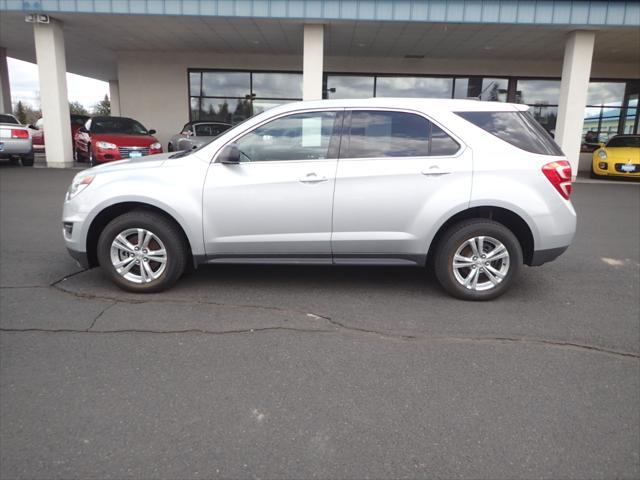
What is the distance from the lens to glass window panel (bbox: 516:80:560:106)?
19.4m

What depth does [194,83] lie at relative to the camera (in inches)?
781

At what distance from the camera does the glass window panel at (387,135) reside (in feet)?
15.0

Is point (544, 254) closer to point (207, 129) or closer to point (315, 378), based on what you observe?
point (315, 378)

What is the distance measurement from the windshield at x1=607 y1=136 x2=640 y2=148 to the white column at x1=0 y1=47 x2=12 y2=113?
2321 cm

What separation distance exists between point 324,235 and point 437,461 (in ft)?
7.97

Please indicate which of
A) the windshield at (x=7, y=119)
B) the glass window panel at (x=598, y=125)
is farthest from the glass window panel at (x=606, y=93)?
the windshield at (x=7, y=119)

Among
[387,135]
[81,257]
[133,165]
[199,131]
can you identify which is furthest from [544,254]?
[199,131]

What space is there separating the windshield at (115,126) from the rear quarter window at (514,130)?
41.3 ft

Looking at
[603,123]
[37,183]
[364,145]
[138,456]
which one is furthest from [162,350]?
[603,123]

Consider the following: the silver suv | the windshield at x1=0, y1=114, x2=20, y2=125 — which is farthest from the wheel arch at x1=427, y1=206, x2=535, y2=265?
the windshield at x1=0, y1=114, x2=20, y2=125

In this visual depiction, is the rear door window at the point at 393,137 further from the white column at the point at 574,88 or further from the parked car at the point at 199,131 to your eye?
the parked car at the point at 199,131

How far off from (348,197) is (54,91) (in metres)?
14.0

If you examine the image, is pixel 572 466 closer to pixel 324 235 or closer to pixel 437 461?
pixel 437 461

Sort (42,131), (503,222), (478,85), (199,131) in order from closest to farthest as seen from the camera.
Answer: (503,222)
(199,131)
(478,85)
(42,131)
